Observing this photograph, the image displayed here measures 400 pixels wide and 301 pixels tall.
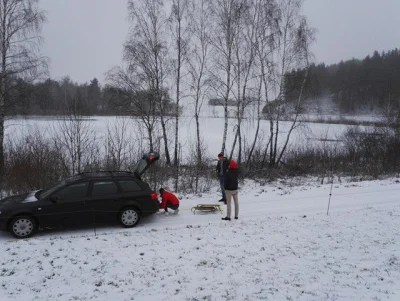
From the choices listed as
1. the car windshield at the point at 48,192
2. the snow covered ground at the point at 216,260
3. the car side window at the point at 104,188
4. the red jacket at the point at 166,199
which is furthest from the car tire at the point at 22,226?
the red jacket at the point at 166,199

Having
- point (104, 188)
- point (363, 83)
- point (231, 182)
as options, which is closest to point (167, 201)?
point (104, 188)

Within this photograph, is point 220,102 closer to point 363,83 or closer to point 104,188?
point 104,188

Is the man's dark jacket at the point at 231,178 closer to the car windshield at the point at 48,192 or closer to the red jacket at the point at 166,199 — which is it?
the red jacket at the point at 166,199

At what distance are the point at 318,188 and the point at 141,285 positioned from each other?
1092cm

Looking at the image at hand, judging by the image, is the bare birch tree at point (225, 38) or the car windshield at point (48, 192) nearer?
the car windshield at point (48, 192)

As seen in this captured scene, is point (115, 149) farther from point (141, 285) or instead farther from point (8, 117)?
point (141, 285)

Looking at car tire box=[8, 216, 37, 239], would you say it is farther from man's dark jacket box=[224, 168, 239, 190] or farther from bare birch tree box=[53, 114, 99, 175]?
bare birch tree box=[53, 114, 99, 175]

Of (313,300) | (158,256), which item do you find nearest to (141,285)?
(158,256)

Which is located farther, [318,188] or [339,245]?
Result: [318,188]

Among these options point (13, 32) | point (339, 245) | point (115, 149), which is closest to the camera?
point (339, 245)

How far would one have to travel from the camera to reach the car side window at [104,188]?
29.5 feet

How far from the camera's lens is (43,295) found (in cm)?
555

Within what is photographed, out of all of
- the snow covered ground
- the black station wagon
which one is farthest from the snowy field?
the snow covered ground

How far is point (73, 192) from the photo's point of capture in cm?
877
